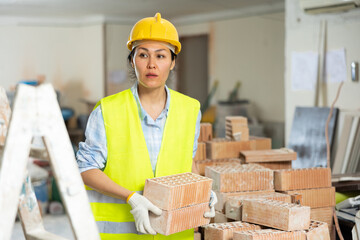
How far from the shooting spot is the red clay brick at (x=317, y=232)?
2.19m

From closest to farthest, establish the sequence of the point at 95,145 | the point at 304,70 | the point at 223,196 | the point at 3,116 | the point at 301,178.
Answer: the point at 3,116 → the point at 95,145 → the point at 223,196 → the point at 301,178 → the point at 304,70

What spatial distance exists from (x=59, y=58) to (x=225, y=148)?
7.91 meters

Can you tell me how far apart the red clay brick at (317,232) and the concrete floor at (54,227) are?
3508mm

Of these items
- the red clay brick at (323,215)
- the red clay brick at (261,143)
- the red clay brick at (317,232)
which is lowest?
the red clay brick at (323,215)

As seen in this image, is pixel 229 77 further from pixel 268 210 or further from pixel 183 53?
pixel 268 210

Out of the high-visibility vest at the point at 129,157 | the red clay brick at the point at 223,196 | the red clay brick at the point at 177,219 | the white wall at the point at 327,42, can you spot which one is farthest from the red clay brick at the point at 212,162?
the white wall at the point at 327,42

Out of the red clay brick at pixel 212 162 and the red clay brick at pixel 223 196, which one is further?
the red clay brick at pixel 212 162

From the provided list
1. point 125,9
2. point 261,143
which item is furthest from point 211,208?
point 125,9

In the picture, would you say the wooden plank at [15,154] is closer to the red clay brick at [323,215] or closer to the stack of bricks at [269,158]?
the red clay brick at [323,215]

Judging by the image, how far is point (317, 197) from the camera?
281cm

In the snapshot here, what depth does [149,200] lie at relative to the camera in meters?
1.92

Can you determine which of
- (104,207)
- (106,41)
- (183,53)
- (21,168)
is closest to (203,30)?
(183,53)

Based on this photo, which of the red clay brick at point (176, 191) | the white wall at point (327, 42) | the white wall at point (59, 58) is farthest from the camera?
the white wall at point (59, 58)

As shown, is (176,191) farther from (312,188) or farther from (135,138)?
(312,188)
